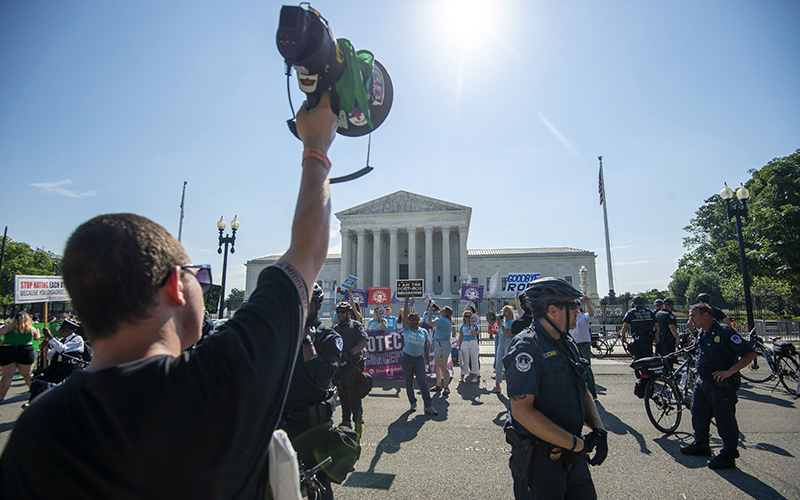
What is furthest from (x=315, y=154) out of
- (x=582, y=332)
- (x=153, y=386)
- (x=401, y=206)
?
(x=401, y=206)

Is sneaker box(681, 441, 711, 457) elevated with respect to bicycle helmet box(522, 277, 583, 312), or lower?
lower

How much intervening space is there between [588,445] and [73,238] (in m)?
3.13

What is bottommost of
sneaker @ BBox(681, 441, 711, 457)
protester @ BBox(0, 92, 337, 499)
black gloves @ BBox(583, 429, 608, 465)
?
sneaker @ BBox(681, 441, 711, 457)

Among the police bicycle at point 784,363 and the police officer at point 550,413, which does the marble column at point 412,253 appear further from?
the police officer at point 550,413

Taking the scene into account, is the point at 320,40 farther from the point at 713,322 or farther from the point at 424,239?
the point at 424,239

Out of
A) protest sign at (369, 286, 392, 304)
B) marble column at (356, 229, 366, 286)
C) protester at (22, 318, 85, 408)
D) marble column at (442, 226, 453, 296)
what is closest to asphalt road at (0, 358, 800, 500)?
protester at (22, 318, 85, 408)

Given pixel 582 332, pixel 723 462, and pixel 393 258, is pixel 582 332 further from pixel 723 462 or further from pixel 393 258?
pixel 393 258

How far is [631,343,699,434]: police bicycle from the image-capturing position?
637cm

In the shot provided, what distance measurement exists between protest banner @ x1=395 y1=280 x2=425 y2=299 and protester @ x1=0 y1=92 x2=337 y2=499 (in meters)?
13.5

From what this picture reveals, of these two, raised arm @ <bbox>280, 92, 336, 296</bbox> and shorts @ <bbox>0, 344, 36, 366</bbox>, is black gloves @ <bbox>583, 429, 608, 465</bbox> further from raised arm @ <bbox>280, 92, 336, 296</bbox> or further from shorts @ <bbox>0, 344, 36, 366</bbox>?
shorts @ <bbox>0, 344, 36, 366</bbox>

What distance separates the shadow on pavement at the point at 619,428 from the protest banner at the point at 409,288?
814 cm

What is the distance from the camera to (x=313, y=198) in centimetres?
135

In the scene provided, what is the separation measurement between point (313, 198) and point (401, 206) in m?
59.1

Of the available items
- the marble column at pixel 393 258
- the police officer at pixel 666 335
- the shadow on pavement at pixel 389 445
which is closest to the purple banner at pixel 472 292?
the police officer at pixel 666 335
